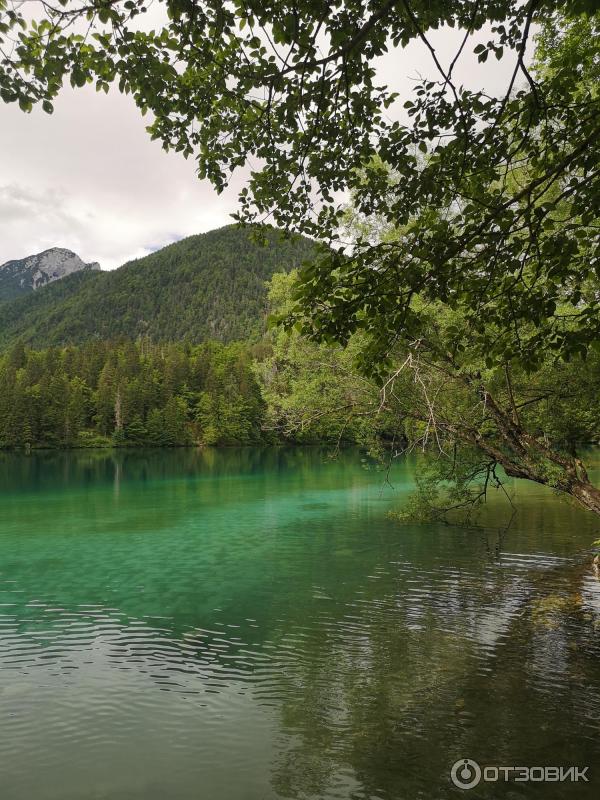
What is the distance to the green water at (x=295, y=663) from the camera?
293 inches

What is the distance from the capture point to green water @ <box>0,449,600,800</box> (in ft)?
24.4

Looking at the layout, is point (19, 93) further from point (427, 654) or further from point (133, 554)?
point (133, 554)

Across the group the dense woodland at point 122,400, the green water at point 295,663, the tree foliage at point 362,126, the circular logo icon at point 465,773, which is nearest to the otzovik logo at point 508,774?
the circular logo icon at point 465,773

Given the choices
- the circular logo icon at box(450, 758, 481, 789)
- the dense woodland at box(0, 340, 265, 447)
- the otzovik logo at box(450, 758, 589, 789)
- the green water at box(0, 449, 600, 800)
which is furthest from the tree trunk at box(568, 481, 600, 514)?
the dense woodland at box(0, 340, 265, 447)

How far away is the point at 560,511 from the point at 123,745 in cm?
2625

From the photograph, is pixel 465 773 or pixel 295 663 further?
pixel 295 663

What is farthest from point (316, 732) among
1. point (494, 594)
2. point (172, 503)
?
point (172, 503)

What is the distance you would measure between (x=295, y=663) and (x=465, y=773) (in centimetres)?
422

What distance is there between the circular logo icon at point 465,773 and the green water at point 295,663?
0.35 ft

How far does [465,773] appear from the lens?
7.12m

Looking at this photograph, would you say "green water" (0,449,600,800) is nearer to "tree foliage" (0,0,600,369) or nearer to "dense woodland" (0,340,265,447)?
"tree foliage" (0,0,600,369)

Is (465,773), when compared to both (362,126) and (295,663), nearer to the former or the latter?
(295,663)

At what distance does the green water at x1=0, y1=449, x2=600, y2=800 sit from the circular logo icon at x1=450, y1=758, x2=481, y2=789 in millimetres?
107

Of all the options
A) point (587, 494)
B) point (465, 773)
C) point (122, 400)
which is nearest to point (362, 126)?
point (465, 773)
